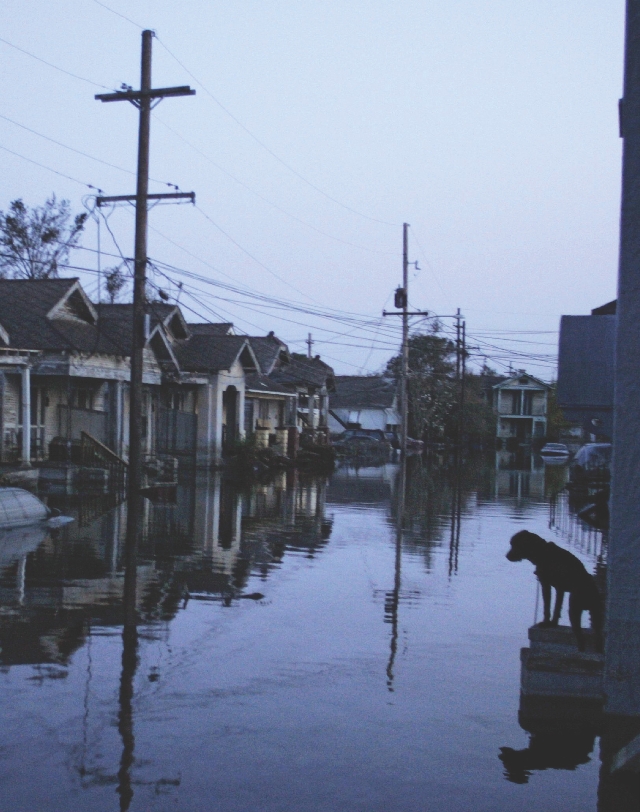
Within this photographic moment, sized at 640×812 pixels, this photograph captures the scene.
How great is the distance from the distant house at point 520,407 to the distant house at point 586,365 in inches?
3662

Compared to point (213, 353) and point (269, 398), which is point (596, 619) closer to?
point (213, 353)

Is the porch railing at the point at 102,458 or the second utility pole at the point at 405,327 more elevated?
the second utility pole at the point at 405,327

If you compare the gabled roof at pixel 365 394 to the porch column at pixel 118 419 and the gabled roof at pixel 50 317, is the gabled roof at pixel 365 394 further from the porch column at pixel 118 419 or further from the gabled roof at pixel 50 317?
the porch column at pixel 118 419

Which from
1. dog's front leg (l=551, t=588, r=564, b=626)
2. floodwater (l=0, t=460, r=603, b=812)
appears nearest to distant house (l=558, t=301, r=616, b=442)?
floodwater (l=0, t=460, r=603, b=812)

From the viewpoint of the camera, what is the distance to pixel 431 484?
130 feet

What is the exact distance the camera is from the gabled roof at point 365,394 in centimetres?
9369

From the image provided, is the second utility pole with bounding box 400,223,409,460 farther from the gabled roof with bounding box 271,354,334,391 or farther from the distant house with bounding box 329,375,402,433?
the distant house with bounding box 329,375,402,433

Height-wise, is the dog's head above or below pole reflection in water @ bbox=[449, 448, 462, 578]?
above

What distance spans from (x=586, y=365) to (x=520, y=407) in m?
96.8

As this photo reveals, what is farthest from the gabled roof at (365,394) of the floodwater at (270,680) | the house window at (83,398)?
the floodwater at (270,680)

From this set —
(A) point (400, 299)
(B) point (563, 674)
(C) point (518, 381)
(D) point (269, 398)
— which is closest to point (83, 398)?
(D) point (269, 398)

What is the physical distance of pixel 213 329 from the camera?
5034cm

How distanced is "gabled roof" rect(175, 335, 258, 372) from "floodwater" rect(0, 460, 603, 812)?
2463cm

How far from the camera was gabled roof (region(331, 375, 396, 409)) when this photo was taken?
9369 centimetres
